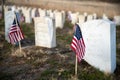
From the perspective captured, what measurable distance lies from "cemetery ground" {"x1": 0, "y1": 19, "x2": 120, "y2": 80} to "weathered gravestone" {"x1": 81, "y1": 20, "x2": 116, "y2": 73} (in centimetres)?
22

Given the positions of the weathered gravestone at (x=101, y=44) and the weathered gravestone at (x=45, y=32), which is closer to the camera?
the weathered gravestone at (x=101, y=44)

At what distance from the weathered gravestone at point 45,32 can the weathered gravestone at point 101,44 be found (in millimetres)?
2138

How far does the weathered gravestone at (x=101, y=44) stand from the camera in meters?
7.77

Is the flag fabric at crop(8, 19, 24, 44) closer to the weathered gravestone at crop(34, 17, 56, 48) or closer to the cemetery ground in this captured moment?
the cemetery ground

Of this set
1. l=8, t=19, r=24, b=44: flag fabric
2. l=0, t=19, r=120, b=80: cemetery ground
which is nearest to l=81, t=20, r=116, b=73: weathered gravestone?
l=0, t=19, r=120, b=80: cemetery ground

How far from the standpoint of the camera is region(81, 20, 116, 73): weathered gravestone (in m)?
7.77

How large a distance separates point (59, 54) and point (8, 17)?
2.99m

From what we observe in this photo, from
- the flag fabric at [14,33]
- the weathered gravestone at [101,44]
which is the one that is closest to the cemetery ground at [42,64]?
the weathered gravestone at [101,44]

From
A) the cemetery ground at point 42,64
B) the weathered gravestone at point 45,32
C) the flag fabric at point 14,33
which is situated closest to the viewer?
the cemetery ground at point 42,64

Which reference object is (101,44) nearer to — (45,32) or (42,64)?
(42,64)

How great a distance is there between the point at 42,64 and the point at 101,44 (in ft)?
6.18

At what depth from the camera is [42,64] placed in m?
8.68

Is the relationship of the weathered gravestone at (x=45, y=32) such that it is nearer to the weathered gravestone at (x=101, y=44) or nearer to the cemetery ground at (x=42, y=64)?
the cemetery ground at (x=42, y=64)

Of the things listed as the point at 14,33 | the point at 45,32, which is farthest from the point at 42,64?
the point at 45,32
